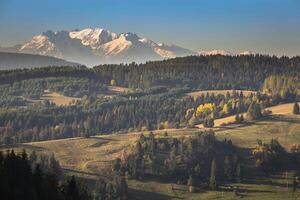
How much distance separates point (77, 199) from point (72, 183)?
363 centimetres

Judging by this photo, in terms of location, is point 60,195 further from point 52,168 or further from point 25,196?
point 52,168

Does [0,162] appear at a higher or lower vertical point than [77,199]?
higher

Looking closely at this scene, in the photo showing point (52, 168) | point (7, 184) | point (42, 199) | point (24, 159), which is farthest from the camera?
point (52, 168)

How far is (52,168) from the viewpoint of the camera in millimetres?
195000

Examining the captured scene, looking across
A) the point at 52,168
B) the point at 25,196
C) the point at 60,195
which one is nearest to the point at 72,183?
the point at 60,195

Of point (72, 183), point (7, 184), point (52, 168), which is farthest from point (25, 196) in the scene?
point (52, 168)

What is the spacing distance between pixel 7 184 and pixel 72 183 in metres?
15.3

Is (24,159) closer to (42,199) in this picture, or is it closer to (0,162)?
(0,162)

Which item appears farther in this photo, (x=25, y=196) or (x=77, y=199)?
(x=77, y=199)

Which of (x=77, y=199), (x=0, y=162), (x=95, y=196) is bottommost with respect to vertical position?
(x=95, y=196)

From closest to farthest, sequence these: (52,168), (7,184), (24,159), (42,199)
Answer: (7,184), (42,199), (24,159), (52,168)

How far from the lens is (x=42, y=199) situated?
10762cm

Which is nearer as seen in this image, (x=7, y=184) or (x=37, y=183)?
(x=7, y=184)

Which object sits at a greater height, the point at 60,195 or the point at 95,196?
the point at 60,195
